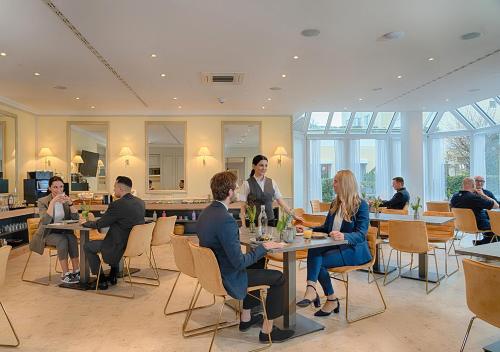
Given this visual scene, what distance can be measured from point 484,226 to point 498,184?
4.92 metres

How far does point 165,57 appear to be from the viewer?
17.6 feet

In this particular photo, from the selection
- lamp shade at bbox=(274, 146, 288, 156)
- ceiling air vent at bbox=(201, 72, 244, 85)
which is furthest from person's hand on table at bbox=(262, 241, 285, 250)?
lamp shade at bbox=(274, 146, 288, 156)

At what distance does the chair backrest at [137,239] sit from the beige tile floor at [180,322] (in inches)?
19.1

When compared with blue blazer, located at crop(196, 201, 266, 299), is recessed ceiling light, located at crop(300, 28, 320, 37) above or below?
above

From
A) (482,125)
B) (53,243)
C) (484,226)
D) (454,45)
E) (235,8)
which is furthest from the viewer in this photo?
(482,125)

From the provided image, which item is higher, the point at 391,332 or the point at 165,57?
the point at 165,57

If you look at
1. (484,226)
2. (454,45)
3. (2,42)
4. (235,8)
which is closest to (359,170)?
(484,226)

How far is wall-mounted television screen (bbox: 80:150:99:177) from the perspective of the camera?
940cm

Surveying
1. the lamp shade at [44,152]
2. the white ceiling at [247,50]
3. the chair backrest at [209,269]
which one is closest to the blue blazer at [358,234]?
the chair backrest at [209,269]

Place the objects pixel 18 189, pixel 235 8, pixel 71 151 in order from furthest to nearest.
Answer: pixel 71 151 → pixel 18 189 → pixel 235 8

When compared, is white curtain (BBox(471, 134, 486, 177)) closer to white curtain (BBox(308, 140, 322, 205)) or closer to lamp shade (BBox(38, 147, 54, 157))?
white curtain (BBox(308, 140, 322, 205))

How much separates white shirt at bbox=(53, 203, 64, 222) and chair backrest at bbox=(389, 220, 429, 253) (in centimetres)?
412

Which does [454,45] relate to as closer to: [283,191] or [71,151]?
[283,191]

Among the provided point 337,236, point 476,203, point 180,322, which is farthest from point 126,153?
point 476,203
